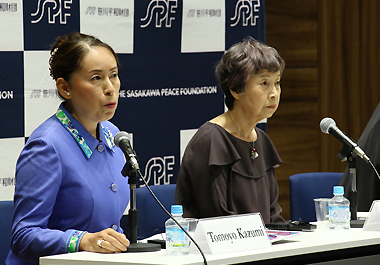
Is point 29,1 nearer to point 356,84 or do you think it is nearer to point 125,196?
point 125,196

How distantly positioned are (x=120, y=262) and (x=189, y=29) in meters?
2.40

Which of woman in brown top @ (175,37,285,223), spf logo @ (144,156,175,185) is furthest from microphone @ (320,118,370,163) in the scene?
spf logo @ (144,156,175,185)

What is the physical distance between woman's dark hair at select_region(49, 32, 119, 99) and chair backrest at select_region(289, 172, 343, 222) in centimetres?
170

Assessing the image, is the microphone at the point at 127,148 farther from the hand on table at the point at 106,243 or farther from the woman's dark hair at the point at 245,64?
the woman's dark hair at the point at 245,64

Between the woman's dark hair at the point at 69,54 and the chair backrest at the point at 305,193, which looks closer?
the woman's dark hair at the point at 69,54

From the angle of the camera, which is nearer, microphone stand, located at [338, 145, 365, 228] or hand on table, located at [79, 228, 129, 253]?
hand on table, located at [79, 228, 129, 253]

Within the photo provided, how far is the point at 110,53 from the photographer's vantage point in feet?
7.57

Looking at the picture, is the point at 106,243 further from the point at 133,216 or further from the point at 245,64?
the point at 245,64

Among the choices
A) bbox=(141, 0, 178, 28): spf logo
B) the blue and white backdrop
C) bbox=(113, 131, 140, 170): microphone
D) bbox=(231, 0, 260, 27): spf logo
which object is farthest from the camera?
bbox=(231, 0, 260, 27): spf logo

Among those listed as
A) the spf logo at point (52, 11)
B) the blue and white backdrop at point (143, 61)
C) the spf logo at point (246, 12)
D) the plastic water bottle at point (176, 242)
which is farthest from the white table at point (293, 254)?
the spf logo at point (246, 12)

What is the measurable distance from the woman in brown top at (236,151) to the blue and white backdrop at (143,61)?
0.99 m

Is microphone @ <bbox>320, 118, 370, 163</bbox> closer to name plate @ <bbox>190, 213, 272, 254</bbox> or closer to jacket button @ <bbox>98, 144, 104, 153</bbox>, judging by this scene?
name plate @ <bbox>190, 213, 272, 254</bbox>

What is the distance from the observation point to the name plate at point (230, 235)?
181cm

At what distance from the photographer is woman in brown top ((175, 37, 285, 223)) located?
261 centimetres
